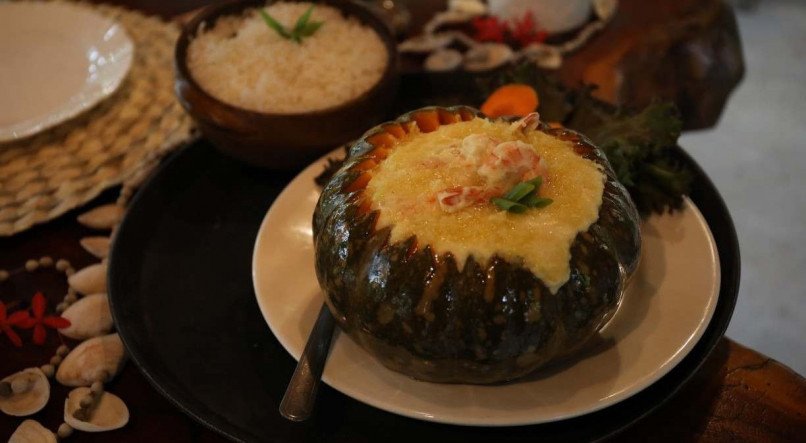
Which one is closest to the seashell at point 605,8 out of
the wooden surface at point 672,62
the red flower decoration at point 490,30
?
the wooden surface at point 672,62

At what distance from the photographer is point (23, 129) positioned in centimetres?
163

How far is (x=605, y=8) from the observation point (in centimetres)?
218

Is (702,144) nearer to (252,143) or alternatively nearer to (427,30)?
(427,30)

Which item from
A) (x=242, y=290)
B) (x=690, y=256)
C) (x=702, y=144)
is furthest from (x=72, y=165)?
(x=702, y=144)

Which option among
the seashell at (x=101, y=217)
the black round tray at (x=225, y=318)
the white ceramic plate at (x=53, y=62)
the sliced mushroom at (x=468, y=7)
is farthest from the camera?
the sliced mushroom at (x=468, y=7)

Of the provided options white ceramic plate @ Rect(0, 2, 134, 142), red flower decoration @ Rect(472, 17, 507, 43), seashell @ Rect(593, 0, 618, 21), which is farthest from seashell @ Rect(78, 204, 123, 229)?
seashell @ Rect(593, 0, 618, 21)

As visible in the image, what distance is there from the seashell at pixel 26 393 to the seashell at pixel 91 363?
30 mm

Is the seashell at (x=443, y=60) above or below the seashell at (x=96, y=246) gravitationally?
above

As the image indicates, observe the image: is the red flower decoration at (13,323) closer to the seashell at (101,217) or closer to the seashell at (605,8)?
the seashell at (101,217)

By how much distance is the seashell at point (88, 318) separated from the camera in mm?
1308

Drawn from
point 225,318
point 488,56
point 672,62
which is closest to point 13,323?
point 225,318

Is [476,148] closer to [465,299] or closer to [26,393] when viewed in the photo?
[465,299]

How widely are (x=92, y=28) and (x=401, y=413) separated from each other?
59.1 inches

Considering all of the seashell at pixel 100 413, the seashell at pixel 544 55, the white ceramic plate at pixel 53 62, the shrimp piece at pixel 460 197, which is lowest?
the seashell at pixel 100 413
